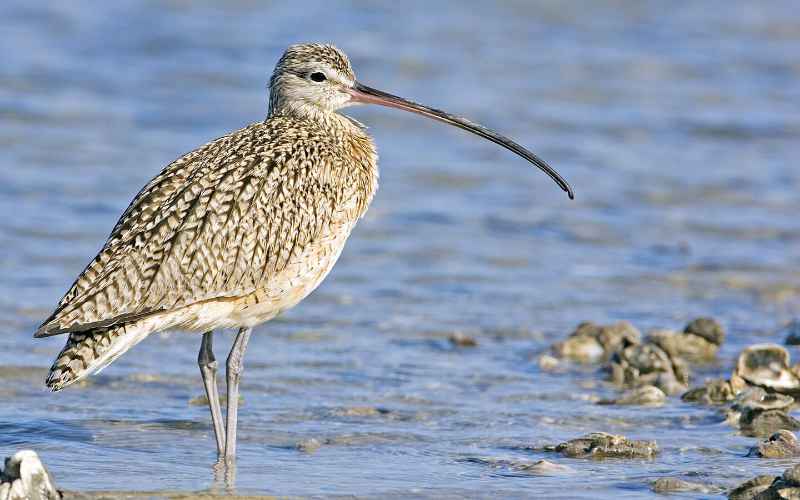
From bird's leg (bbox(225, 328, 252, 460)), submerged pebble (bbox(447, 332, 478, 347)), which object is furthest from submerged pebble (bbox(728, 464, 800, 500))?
submerged pebble (bbox(447, 332, 478, 347))

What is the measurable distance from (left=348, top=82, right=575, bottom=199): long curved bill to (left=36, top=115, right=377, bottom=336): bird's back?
51cm

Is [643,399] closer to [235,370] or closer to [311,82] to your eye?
[235,370]

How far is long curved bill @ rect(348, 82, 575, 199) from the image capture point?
7.54 m

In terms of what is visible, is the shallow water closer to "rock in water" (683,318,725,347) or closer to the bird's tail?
"rock in water" (683,318,725,347)

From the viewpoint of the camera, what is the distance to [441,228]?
464 inches

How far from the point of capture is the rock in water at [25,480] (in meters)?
5.55

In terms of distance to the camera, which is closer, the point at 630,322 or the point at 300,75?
the point at 300,75

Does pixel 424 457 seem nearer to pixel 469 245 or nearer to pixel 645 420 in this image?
pixel 645 420

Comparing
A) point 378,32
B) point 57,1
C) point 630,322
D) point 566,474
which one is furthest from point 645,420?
point 57,1

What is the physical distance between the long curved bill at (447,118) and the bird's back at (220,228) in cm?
51

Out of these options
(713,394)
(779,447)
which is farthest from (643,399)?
(779,447)

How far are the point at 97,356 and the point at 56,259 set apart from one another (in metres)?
4.24

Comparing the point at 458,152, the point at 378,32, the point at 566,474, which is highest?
the point at 378,32

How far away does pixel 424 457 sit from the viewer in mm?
6887
